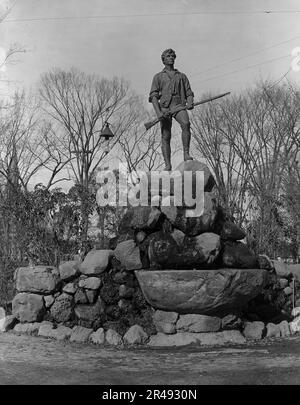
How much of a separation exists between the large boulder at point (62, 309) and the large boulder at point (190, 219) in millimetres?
2198

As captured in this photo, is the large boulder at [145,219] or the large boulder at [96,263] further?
the large boulder at [96,263]

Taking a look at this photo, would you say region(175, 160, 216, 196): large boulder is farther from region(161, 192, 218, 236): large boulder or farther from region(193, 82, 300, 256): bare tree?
region(193, 82, 300, 256): bare tree

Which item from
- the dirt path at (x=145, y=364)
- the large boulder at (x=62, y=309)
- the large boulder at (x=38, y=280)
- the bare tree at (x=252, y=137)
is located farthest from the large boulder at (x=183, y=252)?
the bare tree at (x=252, y=137)

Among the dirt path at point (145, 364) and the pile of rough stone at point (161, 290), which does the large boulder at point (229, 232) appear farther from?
the dirt path at point (145, 364)

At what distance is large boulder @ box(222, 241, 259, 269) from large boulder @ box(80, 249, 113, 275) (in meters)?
1.94

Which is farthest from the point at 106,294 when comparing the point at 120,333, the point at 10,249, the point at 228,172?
the point at 228,172

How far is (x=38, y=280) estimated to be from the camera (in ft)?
28.9

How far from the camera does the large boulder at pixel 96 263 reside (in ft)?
28.3

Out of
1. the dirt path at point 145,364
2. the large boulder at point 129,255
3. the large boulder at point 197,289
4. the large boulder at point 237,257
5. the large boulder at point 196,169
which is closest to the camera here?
the dirt path at point 145,364

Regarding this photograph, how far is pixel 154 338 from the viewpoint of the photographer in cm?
794

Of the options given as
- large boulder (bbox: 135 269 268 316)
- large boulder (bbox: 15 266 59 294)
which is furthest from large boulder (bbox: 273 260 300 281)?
large boulder (bbox: 15 266 59 294)

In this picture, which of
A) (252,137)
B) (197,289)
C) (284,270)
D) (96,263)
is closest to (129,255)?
(96,263)

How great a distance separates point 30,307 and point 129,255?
193cm
